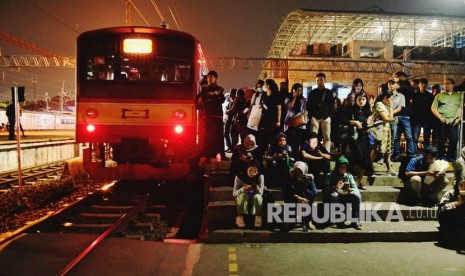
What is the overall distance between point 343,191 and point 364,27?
26850 mm

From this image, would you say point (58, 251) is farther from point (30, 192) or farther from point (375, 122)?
point (375, 122)

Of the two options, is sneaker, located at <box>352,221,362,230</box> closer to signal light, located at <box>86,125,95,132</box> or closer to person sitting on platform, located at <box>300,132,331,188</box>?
person sitting on platform, located at <box>300,132,331,188</box>

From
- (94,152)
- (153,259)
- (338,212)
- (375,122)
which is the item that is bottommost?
(153,259)

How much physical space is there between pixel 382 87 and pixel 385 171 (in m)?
1.89

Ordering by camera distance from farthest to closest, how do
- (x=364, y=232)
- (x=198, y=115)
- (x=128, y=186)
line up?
(x=128, y=186) < (x=198, y=115) < (x=364, y=232)

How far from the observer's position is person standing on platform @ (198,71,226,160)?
9.12 meters

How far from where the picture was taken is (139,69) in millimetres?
9023

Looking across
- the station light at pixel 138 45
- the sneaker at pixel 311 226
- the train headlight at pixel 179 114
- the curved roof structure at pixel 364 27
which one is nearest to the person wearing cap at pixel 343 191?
the sneaker at pixel 311 226

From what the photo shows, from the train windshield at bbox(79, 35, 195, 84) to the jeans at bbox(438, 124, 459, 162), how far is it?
5759mm

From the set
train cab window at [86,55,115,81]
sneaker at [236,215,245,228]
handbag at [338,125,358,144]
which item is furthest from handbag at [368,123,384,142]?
train cab window at [86,55,115,81]

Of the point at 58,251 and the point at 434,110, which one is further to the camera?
the point at 434,110

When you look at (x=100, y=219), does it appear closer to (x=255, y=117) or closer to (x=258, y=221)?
(x=258, y=221)

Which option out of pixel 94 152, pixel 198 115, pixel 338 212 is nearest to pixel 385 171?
pixel 338 212

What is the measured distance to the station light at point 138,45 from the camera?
29.2 ft
